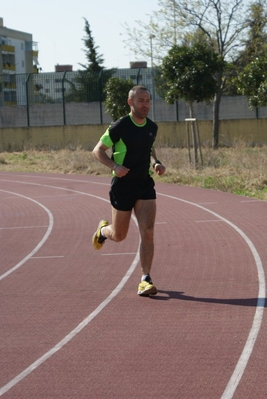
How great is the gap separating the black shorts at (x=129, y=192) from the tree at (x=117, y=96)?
30792 mm

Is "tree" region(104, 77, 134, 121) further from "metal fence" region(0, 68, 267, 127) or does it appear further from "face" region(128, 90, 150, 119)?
"face" region(128, 90, 150, 119)

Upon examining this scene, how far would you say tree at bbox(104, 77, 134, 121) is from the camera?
3872 centimetres

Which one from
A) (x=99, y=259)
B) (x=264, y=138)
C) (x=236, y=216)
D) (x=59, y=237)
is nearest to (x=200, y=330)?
(x=99, y=259)

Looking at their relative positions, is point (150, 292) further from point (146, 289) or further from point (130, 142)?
point (130, 142)

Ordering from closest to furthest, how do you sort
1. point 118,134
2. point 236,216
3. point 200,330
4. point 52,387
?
point 52,387, point 200,330, point 118,134, point 236,216

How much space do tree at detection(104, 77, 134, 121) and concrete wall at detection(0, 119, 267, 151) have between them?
245cm

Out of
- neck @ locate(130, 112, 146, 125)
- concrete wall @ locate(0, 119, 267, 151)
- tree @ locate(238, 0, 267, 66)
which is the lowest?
concrete wall @ locate(0, 119, 267, 151)

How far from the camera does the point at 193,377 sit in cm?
534

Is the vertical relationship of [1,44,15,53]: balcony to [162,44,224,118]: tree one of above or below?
above

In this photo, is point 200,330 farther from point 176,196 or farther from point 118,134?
point 176,196

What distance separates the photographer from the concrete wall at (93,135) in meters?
39.9

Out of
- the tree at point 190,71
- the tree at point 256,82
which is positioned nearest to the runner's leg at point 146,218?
the tree at point 256,82

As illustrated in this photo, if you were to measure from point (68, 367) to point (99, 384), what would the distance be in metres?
0.49

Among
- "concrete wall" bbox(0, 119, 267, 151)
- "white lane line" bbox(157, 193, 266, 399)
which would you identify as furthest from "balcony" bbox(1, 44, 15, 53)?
"white lane line" bbox(157, 193, 266, 399)
